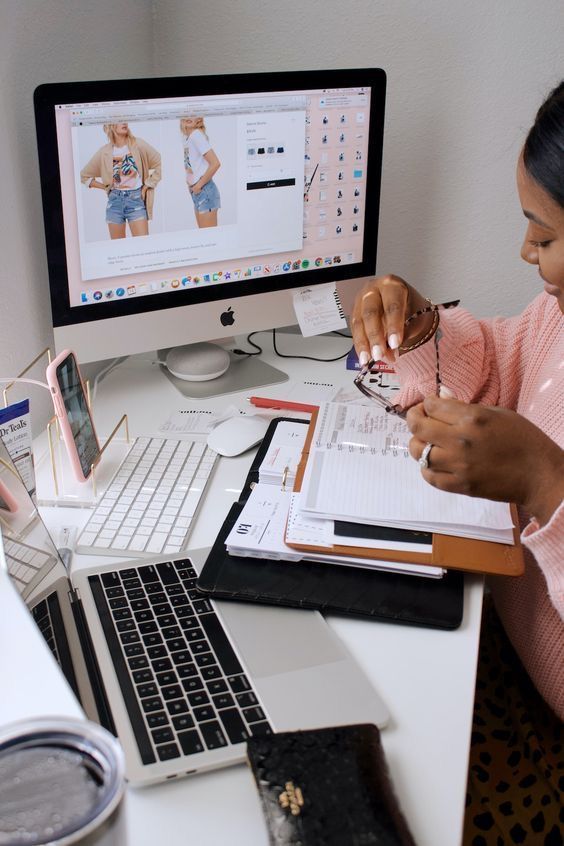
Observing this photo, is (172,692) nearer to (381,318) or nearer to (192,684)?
(192,684)

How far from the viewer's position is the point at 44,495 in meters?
0.99

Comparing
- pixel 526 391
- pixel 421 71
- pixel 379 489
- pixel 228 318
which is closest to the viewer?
pixel 379 489

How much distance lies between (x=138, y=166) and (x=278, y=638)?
73 cm

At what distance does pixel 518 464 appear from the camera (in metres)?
0.80

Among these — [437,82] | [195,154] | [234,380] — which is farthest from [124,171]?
[437,82]

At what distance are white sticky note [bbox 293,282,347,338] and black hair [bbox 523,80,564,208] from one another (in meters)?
0.52

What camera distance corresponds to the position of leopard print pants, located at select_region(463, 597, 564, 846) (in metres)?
0.82

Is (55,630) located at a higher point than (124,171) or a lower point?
lower

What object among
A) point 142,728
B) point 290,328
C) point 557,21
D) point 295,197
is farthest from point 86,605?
point 557,21

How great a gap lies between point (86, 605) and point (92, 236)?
0.58 m

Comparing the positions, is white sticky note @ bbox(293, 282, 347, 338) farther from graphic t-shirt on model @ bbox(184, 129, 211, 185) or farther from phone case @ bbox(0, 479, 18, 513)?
phone case @ bbox(0, 479, 18, 513)

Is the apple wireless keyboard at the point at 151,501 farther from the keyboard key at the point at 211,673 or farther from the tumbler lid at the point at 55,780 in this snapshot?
the tumbler lid at the point at 55,780

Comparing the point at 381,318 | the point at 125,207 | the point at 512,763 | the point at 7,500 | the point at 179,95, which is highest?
the point at 179,95

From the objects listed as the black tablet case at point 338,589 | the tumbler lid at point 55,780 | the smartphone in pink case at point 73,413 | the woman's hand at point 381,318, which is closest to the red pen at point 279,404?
the woman's hand at point 381,318
